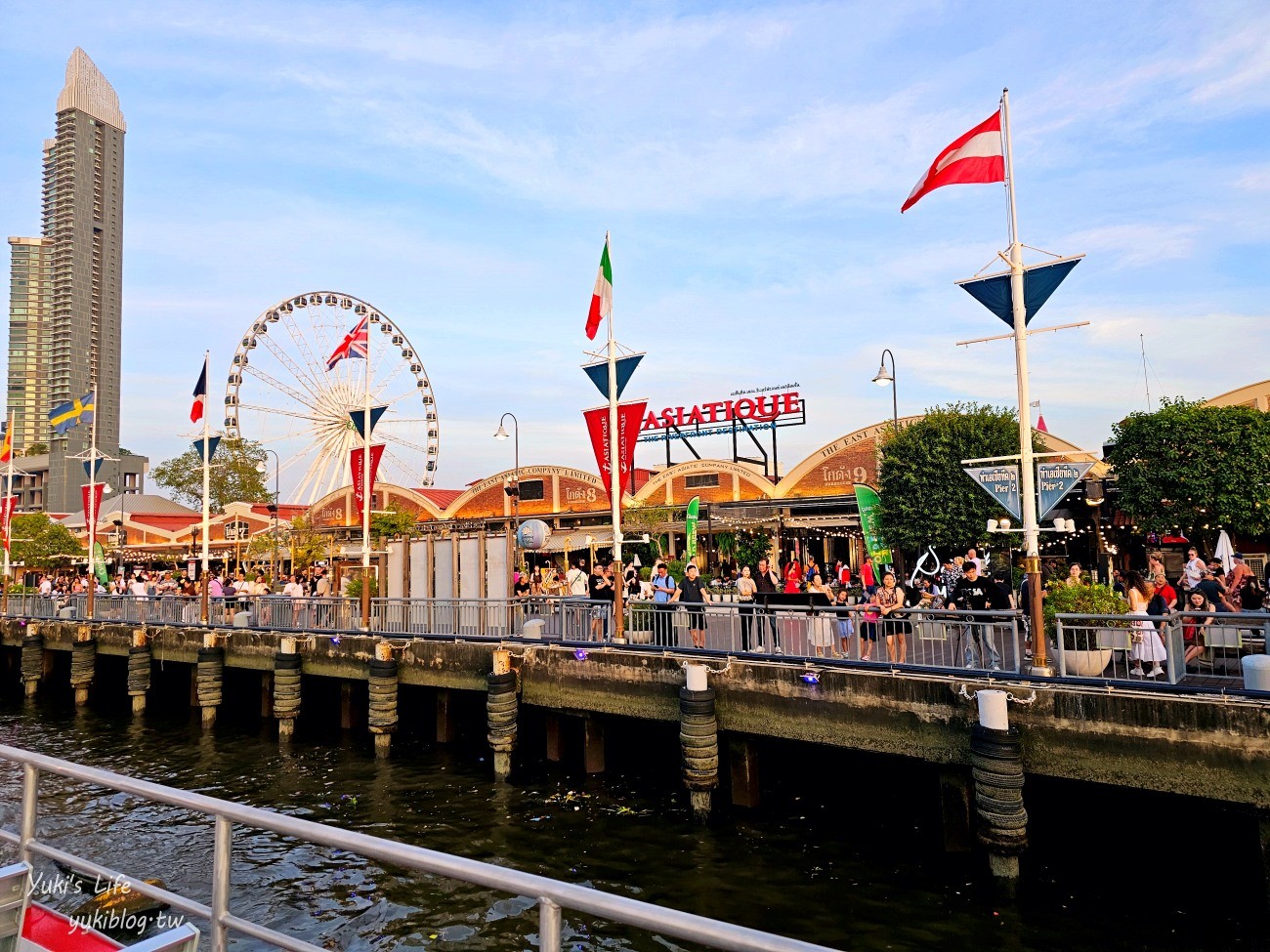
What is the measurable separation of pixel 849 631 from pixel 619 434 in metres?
Result: 6.87

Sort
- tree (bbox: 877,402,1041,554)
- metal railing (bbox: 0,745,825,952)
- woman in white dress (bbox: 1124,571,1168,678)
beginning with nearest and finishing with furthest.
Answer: metal railing (bbox: 0,745,825,952), woman in white dress (bbox: 1124,571,1168,678), tree (bbox: 877,402,1041,554)

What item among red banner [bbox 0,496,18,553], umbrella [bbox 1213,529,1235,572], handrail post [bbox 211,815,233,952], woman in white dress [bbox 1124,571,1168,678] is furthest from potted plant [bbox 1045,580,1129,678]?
red banner [bbox 0,496,18,553]

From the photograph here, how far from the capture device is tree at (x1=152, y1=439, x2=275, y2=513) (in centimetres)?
6981

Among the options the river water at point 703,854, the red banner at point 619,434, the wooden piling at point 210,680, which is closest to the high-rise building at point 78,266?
the wooden piling at point 210,680

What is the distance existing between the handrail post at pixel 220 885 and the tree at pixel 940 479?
36.5 metres

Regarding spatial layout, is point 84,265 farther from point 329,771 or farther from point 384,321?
point 329,771

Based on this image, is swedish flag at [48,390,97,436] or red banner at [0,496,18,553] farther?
red banner at [0,496,18,553]

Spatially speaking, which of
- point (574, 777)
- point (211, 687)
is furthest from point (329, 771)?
point (211, 687)

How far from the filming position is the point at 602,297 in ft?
66.0

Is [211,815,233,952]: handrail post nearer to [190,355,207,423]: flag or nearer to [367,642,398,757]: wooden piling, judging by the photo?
[367,642,398,757]: wooden piling

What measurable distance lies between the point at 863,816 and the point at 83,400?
34072 mm

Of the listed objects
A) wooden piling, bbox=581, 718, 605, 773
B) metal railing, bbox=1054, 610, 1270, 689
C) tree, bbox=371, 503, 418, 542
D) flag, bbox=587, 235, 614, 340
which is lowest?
wooden piling, bbox=581, 718, 605, 773

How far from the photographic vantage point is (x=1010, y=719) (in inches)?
476

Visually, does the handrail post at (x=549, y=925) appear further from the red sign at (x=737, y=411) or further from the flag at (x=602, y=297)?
the red sign at (x=737, y=411)
